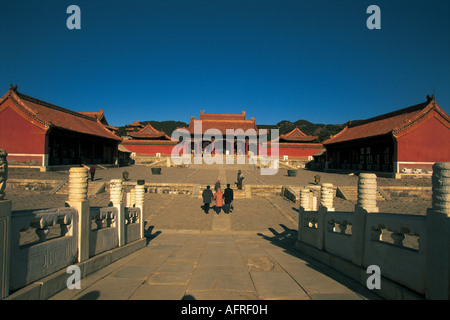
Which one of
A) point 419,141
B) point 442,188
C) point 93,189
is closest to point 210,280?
point 442,188

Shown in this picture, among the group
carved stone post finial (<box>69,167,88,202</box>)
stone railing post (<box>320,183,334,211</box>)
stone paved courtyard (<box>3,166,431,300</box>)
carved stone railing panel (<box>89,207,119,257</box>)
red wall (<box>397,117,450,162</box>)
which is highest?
red wall (<box>397,117,450,162</box>)

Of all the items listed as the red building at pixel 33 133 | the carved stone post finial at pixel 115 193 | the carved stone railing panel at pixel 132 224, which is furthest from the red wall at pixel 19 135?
the carved stone post finial at pixel 115 193

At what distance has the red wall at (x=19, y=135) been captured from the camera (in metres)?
18.8

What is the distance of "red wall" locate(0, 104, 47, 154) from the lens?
18.8 metres

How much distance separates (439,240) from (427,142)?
21.6 meters

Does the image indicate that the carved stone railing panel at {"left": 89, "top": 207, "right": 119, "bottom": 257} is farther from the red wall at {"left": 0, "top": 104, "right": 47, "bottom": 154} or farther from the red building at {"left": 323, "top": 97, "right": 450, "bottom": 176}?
the red building at {"left": 323, "top": 97, "right": 450, "bottom": 176}

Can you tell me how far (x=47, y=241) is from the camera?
301 cm

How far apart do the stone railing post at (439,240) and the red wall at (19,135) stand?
23.0 metres

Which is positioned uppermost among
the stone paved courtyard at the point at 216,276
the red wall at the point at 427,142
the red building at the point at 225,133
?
the red building at the point at 225,133

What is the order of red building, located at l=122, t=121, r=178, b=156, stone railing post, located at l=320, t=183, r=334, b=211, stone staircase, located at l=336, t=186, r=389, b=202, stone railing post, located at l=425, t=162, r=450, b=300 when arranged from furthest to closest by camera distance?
1. red building, located at l=122, t=121, r=178, b=156
2. stone staircase, located at l=336, t=186, r=389, b=202
3. stone railing post, located at l=320, t=183, r=334, b=211
4. stone railing post, located at l=425, t=162, r=450, b=300

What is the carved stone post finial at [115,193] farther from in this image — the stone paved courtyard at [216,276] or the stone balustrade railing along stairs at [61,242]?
the stone paved courtyard at [216,276]

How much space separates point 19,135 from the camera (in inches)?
744

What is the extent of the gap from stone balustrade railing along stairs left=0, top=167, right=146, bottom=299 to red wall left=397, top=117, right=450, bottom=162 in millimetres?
21235

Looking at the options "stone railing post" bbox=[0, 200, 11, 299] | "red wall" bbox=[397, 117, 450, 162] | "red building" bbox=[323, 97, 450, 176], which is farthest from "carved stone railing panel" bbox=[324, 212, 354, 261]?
"red wall" bbox=[397, 117, 450, 162]
